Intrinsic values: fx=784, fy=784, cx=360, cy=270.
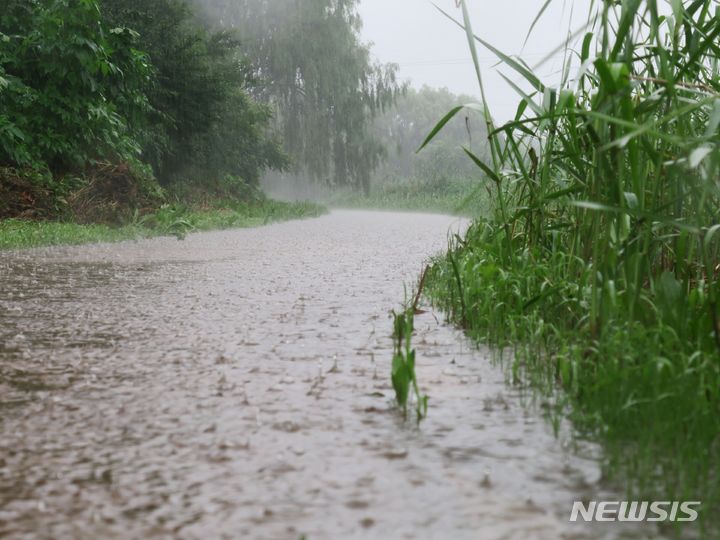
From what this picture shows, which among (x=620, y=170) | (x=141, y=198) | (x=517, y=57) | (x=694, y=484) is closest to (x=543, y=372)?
(x=620, y=170)

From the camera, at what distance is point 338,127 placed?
20.2 metres

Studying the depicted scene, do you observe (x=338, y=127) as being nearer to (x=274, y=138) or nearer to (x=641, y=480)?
(x=274, y=138)

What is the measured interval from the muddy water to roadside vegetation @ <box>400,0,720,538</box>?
12cm

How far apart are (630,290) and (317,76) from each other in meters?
18.6

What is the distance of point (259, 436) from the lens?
154 cm

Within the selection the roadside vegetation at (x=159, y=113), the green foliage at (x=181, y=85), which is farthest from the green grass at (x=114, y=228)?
the green foliage at (x=181, y=85)

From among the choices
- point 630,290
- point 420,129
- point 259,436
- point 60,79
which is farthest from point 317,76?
point 420,129

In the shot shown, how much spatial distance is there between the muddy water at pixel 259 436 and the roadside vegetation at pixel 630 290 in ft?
0.40

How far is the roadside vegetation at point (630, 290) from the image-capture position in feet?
4.66

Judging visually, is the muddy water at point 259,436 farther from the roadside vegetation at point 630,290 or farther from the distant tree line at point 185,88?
the distant tree line at point 185,88

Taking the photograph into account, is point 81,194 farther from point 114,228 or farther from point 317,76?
point 317,76

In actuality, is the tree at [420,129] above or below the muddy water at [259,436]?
above

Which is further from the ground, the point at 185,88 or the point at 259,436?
the point at 185,88

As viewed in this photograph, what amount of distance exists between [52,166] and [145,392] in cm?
780
